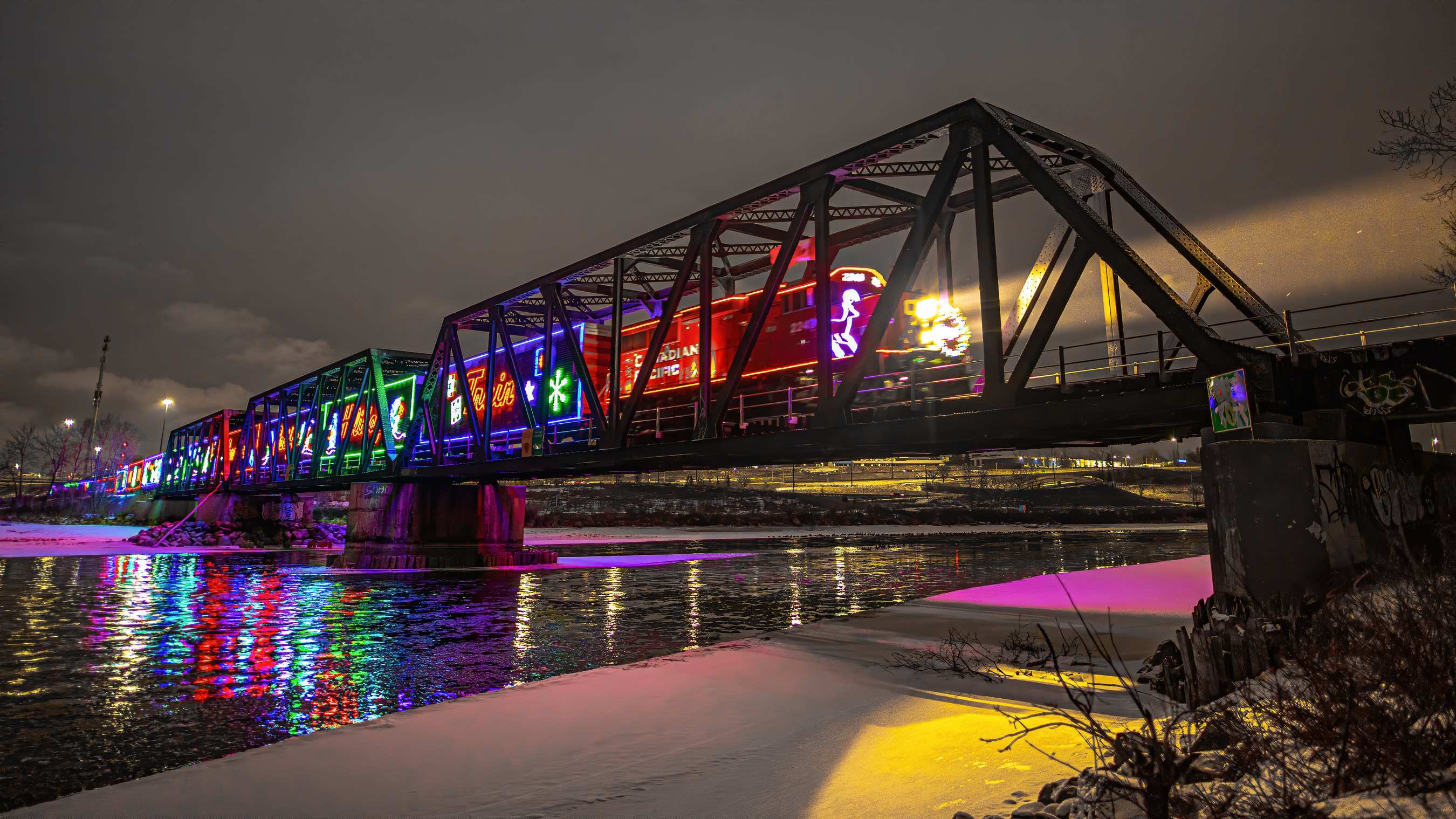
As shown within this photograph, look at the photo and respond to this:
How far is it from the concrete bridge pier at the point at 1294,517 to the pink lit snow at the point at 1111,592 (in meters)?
5.53

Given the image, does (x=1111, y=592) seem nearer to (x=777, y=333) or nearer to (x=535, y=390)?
(x=777, y=333)

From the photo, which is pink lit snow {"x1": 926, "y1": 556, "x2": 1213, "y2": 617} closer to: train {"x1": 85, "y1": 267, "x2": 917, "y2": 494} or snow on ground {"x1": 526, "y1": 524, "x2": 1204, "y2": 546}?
train {"x1": 85, "y1": 267, "x2": 917, "y2": 494}

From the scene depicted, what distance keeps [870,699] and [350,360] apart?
33205mm

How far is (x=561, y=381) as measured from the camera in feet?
85.0

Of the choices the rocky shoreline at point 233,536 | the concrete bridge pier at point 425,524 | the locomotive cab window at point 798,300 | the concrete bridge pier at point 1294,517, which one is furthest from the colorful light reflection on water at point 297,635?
the rocky shoreline at point 233,536

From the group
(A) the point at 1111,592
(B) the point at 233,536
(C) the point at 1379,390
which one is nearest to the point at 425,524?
(A) the point at 1111,592

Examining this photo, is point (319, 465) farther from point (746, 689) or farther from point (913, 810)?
point (913, 810)

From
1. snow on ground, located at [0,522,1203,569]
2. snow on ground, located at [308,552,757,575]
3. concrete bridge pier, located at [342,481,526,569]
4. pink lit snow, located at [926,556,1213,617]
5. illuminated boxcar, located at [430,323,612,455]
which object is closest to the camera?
pink lit snow, located at [926,556,1213,617]

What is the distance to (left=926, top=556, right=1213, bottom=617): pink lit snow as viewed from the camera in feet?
58.3

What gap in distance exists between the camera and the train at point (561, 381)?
2130 centimetres

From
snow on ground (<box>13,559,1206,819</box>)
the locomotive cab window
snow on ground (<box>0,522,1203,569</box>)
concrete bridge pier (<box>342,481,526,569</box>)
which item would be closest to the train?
the locomotive cab window

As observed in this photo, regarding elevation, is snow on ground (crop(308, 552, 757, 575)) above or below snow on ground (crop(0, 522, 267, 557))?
below

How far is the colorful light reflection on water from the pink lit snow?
1951 mm

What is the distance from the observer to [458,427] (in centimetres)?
3394
